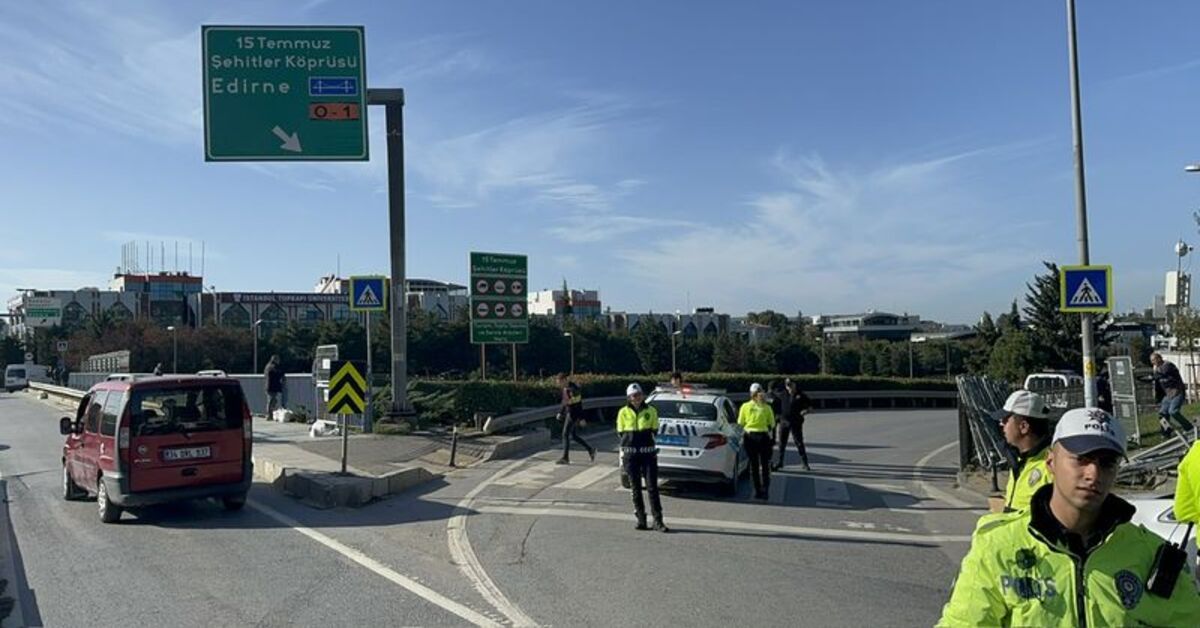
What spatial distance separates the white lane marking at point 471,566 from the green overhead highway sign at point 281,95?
875cm

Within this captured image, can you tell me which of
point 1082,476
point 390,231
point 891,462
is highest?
point 390,231

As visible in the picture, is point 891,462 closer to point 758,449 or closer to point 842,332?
point 758,449

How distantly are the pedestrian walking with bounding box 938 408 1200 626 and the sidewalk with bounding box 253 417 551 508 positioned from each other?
1165cm

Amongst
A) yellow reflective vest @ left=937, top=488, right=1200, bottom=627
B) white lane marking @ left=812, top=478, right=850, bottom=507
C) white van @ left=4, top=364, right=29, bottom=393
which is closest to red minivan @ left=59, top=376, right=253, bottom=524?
white lane marking @ left=812, top=478, right=850, bottom=507

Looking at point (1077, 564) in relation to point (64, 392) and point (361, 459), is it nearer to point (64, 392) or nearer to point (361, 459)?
point (361, 459)

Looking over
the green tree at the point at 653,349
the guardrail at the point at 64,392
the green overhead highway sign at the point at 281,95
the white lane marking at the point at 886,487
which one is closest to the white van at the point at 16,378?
the guardrail at the point at 64,392

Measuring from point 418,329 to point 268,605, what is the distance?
61360mm

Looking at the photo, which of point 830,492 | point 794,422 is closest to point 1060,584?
point 830,492

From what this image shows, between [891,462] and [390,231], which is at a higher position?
[390,231]

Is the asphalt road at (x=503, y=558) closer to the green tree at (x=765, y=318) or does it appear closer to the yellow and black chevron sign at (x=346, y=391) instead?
the yellow and black chevron sign at (x=346, y=391)

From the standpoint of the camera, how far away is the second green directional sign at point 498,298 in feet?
86.9

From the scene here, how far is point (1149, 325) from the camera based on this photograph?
110 metres

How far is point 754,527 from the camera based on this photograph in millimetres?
11969

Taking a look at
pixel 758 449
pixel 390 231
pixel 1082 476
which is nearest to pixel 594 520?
pixel 758 449
